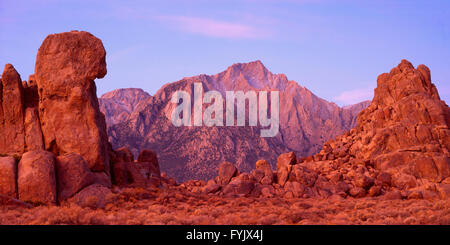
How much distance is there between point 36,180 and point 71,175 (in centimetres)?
224

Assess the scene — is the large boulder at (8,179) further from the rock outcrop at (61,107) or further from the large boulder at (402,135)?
the large boulder at (402,135)

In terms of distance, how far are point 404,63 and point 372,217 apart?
40602 millimetres

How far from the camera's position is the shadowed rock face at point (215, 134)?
107 meters

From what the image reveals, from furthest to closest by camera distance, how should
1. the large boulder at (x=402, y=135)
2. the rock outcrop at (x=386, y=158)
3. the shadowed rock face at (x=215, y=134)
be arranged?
1. the shadowed rock face at (x=215, y=134)
2. the large boulder at (x=402, y=135)
3. the rock outcrop at (x=386, y=158)

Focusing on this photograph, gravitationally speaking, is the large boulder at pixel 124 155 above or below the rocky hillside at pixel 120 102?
below

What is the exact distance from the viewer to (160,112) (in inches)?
5374

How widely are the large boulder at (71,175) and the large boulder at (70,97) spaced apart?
2053mm

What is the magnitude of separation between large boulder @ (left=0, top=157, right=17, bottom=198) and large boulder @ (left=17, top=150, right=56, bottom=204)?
0.90ft

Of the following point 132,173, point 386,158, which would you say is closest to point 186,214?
point 132,173

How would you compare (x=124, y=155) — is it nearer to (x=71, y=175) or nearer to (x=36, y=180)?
(x=71, y=175)

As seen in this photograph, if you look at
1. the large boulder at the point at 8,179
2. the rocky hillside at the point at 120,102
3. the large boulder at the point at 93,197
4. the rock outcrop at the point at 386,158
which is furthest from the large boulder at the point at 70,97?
the rocky hillside at the point at 120,102

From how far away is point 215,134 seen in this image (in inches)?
4562

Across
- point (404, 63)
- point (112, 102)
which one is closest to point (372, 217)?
point (404, 63)
